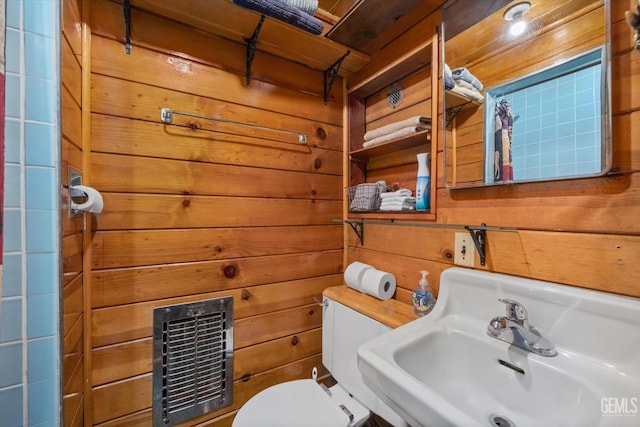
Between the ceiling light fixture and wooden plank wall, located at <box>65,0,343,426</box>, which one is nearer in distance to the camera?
the ceiling light fixture

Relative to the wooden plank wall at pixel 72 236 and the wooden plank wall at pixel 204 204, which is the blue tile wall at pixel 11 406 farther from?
the wooden plank wall at pixel 204 204

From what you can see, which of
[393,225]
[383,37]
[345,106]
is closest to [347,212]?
[393,225]

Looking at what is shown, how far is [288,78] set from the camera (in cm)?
136

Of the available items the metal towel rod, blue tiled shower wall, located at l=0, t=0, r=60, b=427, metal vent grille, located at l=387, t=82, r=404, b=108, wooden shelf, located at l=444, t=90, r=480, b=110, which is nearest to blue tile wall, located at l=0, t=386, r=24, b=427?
blue tiled shower wall, located at l=0, t=0, r=60, b=427

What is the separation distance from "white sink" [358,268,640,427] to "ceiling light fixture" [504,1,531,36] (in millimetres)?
784

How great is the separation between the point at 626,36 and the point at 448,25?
1.79 ft

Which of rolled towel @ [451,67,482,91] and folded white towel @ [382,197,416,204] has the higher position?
rolled towel @ [451,67,482,91]

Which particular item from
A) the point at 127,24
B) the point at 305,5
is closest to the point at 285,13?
the point at 305,5

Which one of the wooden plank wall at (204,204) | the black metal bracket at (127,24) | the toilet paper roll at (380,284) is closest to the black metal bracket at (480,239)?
the toilet paper roll at (380,284)

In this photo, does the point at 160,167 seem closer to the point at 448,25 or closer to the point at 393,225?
the point at 393,225

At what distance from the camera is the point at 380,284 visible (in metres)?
1.17

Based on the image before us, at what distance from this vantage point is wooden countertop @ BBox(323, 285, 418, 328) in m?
1.00

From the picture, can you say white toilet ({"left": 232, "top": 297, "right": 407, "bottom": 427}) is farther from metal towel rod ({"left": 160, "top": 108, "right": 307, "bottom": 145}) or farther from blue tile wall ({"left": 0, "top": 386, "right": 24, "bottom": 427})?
metal towel rod ({"left": 160, "top": 108, "right": 307, "bottom": 145})

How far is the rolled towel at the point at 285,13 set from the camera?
0.97m
